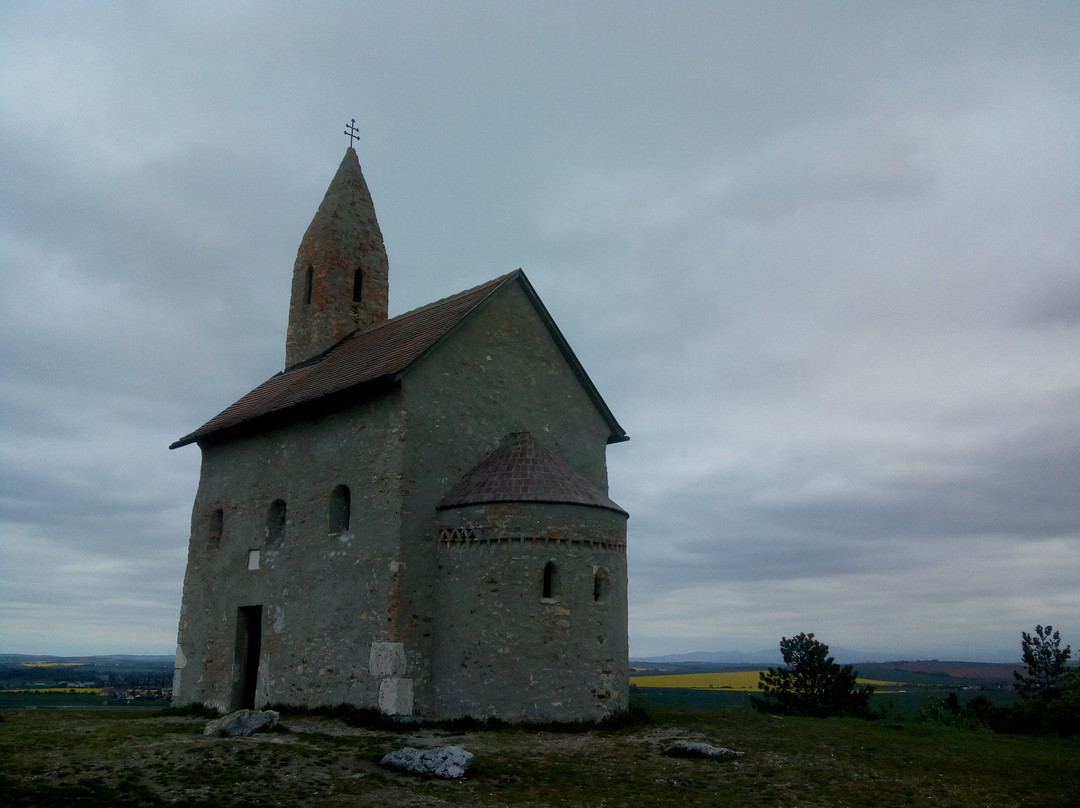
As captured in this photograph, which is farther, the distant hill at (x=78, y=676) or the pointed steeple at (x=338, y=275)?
the distant hill at (x=78, y=676)

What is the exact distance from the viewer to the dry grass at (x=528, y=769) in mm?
10773

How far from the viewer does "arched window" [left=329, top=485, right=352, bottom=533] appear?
1994 centimetres

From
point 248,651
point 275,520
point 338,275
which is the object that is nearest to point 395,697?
point 248,651

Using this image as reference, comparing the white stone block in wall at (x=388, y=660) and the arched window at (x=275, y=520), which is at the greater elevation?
the arched window at (x=275, y=520)

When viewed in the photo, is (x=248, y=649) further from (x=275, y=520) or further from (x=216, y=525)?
(x=216, y=525)

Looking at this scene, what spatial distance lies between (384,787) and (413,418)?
30.2 ft

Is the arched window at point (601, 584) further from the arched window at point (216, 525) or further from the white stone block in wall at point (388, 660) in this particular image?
the arched window at point (216, 525)

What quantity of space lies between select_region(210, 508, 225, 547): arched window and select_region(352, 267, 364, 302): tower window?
8.36 meters

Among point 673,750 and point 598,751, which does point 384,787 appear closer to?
point 598,751

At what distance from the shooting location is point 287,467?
71.4ft

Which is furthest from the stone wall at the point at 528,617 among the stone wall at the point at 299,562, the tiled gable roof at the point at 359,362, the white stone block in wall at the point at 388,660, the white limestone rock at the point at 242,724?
the tiled gable roof at the point at 359,362

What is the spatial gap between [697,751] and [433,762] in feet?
16.6

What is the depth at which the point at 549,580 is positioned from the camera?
1805 centimetres

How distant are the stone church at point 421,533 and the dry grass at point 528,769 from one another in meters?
1.47
